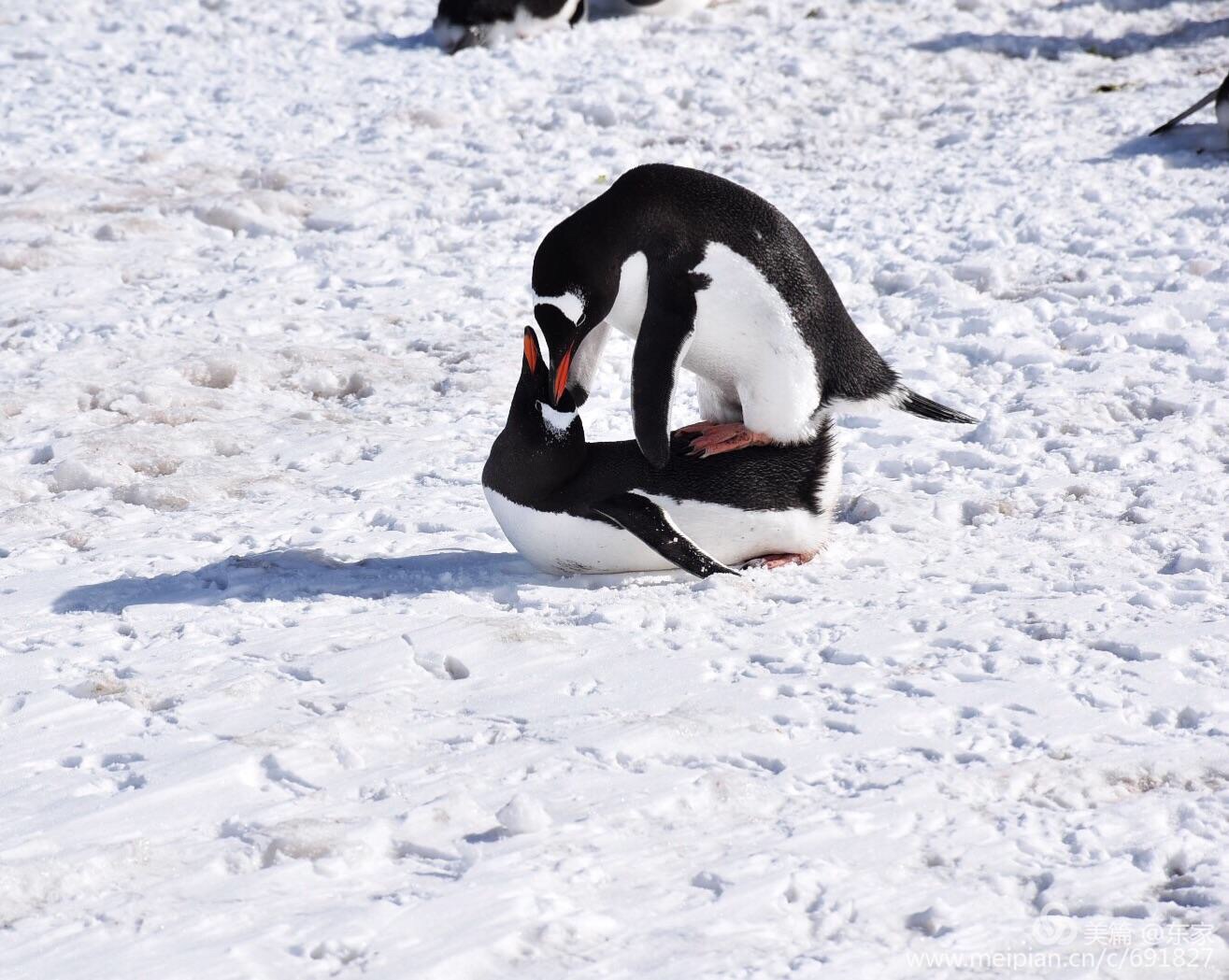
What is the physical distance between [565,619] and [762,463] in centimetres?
57

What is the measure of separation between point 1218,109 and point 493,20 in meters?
3.62

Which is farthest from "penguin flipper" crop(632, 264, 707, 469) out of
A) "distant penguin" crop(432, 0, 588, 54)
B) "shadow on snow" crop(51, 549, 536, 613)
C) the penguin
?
"distant penguin" crop(432, 0, 588, 54)

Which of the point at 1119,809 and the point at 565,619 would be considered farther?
the point at 565,619

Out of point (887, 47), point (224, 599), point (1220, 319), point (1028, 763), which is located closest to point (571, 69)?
point (887, 47)

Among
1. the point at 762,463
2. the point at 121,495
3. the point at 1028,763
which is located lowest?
the point at 121,495

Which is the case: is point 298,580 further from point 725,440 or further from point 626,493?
point 725,440

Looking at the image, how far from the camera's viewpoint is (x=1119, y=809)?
2.03 m

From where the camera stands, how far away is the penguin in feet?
20.1

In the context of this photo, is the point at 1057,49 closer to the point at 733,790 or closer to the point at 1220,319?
the point at 1220,319

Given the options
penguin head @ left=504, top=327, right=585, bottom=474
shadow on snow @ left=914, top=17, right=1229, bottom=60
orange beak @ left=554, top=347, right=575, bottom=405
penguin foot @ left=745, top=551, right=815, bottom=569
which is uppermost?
shadow on snow @ left=914, top=17, right=1229, bottom=60

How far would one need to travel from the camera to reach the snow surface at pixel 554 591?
6.00 feet

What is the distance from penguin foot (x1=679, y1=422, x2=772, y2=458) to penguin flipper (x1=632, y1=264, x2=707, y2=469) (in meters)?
0.16

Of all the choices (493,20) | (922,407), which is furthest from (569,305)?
(493,20)

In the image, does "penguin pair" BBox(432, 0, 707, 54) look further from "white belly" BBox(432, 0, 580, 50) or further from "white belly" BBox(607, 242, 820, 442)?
"white belly" BBox(607, 242, 820, 442)
